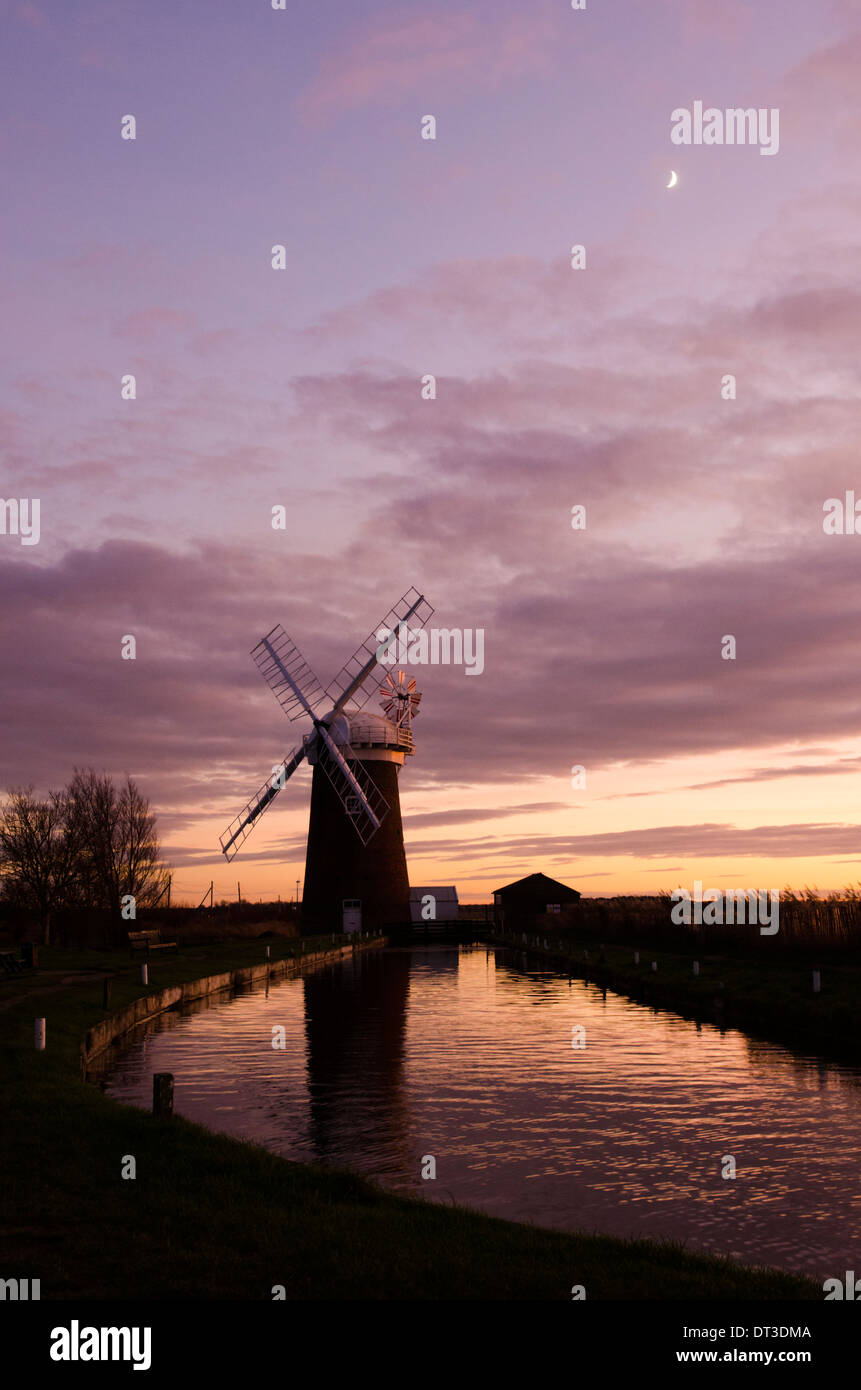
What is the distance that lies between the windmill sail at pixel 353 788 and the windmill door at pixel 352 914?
14.0ft

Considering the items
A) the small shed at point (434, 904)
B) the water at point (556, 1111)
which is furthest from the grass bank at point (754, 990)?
the small shed at point (434, 904)

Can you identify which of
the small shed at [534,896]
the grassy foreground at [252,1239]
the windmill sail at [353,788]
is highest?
the windmill sail at [353,788]

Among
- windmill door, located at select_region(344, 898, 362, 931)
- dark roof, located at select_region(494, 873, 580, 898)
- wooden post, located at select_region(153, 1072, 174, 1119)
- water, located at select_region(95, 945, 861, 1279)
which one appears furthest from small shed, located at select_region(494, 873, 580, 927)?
wooden post, located at select_region(153, 1072, 174, 1119)

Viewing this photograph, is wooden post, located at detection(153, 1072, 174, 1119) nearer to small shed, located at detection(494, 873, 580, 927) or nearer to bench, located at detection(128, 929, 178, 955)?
bench, located at detection(128, 929, 178, 955)

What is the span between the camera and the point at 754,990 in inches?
1189

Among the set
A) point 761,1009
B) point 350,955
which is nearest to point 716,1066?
point 761,1009

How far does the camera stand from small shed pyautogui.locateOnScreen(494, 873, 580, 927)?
99.5m

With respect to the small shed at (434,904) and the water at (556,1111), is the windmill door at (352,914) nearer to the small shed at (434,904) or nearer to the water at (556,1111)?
the small shed at (434,904)

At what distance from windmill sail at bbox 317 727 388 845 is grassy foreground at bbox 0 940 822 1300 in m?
57.3

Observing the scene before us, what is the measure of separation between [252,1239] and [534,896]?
9251cm

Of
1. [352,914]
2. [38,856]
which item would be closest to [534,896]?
[352,914]

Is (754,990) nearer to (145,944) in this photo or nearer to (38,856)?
(145,944)

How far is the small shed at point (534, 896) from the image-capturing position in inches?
3917
